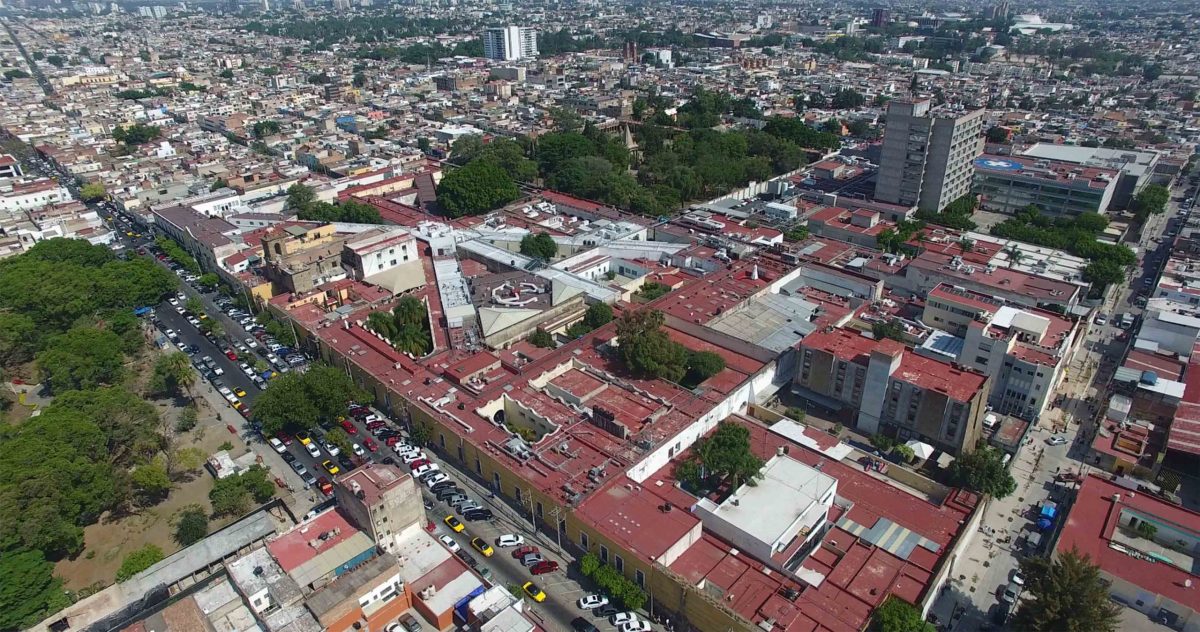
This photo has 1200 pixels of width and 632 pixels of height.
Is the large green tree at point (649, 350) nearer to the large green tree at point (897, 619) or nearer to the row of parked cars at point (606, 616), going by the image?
the row of parked cars at point (606, 616)

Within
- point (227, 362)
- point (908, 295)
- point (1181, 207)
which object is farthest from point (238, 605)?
point (1181, 207)

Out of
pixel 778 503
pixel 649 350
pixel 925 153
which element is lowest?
pixel 778 503

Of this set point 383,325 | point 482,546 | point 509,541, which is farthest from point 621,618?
point 383,325

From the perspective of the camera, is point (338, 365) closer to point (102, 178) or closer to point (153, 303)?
point (153, 303)

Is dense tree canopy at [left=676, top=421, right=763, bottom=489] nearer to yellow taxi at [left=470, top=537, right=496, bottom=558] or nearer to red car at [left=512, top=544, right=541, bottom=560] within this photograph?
red car at [left=512, top=544, right=541, bottom=560]

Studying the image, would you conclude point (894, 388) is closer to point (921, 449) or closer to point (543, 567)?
point (921, 449)

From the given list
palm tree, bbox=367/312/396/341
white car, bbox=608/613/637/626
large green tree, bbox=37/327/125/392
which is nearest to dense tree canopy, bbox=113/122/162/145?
large green tree, bbox=37/327/125/392
